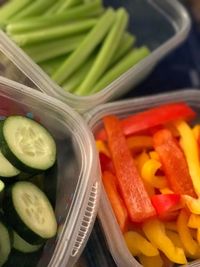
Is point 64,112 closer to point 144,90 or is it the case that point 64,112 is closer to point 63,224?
point 63,224

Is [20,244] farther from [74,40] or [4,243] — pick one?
[74,40]

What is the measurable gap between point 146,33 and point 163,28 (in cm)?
5

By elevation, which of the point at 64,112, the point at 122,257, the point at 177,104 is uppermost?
the point at 64,112

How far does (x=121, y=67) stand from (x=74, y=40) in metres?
0.14

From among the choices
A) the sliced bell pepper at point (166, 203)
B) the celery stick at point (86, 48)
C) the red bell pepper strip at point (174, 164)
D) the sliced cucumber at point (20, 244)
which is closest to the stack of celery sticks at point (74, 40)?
the celery stick at point (86, 48)

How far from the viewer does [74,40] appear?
1352 mm

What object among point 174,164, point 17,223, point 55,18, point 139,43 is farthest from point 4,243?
point 139,43

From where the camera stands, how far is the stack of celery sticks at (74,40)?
129 centimetres

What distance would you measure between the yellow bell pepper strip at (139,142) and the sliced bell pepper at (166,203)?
174 millimetres

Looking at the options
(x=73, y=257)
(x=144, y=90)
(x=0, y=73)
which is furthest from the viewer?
(x=144, y=90)

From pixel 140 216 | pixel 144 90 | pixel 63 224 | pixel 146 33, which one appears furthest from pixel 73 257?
→ pixel 146 33

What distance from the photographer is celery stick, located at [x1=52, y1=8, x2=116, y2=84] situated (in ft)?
4.24

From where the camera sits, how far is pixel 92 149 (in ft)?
3.40

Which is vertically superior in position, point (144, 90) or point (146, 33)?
point (146, 33)
